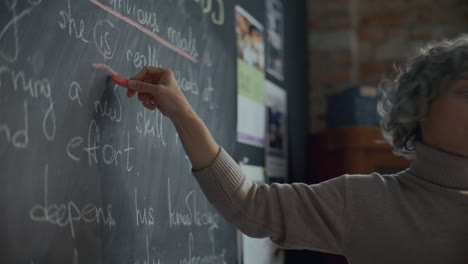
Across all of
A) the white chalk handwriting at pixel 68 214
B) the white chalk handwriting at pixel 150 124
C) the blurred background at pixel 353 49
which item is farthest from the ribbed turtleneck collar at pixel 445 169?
the blurred background at pixel 353 49

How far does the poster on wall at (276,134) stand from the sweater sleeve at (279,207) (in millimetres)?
912

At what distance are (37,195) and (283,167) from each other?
5.03 feet

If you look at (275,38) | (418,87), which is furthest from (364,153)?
(418,87)

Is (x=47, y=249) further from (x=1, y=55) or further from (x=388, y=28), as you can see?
(x=388, y=28)

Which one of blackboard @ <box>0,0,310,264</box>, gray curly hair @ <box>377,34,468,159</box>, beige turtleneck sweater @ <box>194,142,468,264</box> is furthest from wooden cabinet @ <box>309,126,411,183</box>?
beige turtleneck sweater @ <box>194,142,468,264</box>

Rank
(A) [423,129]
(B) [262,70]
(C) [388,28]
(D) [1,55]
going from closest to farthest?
1. (D) [1,55]
2. (A) [423,129]
3. (B) [262,70]
4. (C) [388,28]

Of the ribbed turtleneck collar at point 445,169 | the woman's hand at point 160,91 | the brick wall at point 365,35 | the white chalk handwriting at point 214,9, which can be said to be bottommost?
the ribbed turtleneck collar at point 445,169

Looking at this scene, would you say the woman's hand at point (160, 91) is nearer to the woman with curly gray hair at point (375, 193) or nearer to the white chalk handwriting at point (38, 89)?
the woman with curly gray hair at point (375, 193)

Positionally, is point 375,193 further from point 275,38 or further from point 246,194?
point 275,38

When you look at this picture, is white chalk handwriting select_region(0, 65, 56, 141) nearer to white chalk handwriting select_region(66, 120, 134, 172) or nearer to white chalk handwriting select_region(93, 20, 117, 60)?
white chalk handwriting select_region(66, 120, 134, 172)

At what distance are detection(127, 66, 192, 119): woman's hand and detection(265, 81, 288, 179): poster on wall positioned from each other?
3.33 ft

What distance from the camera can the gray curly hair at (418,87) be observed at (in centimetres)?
132

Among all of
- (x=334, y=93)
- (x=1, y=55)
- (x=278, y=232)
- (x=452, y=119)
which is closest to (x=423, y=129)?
(x=452, y=119)

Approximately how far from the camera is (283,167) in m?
2.37
